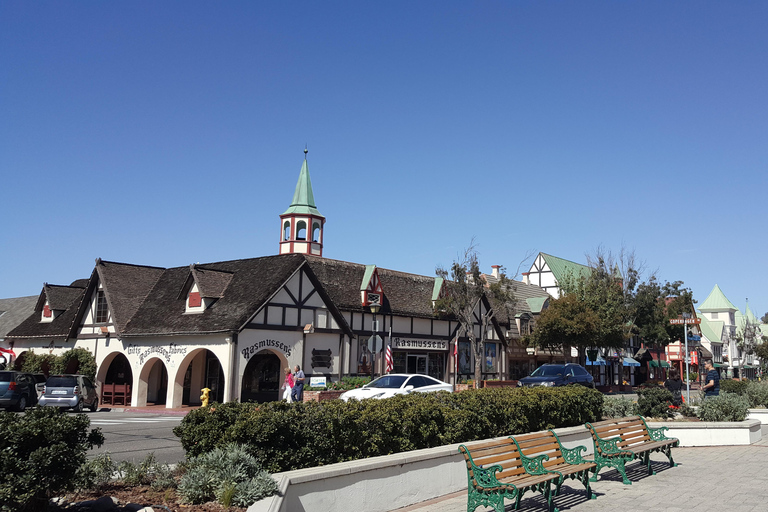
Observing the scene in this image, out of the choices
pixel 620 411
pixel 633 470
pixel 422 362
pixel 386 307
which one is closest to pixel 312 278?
pixel 386 307

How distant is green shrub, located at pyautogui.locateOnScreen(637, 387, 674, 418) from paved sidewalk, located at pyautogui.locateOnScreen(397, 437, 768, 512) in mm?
3577

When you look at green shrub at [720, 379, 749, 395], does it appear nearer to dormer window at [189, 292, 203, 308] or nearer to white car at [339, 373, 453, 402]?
white car at [339, 373, 453, 402]

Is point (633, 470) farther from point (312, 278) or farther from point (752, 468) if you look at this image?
point (312, 278)

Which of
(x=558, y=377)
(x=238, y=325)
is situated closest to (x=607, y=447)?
(x=558, y=377)

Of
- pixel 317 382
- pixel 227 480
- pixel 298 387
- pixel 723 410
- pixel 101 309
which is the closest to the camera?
pixel 227 480

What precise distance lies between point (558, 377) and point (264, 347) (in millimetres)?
11870

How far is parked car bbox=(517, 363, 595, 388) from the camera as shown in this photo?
2697 cm

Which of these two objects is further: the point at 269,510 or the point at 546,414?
the point at 546,414

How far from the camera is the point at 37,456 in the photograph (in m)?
6.04

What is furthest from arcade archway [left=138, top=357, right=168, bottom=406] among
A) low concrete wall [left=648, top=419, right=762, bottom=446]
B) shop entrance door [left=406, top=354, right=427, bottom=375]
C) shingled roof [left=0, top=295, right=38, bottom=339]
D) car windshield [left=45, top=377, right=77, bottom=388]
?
low concrete wall [left=648, top=419, right=762, bottom=446]

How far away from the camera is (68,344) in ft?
109

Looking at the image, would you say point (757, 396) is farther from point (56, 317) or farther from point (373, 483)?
point (56, 317)

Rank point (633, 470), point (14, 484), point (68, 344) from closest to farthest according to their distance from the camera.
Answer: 1. point (14, 484)
2. point (633, 470)
3. point (68, 344)

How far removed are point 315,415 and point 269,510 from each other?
7.37ft
